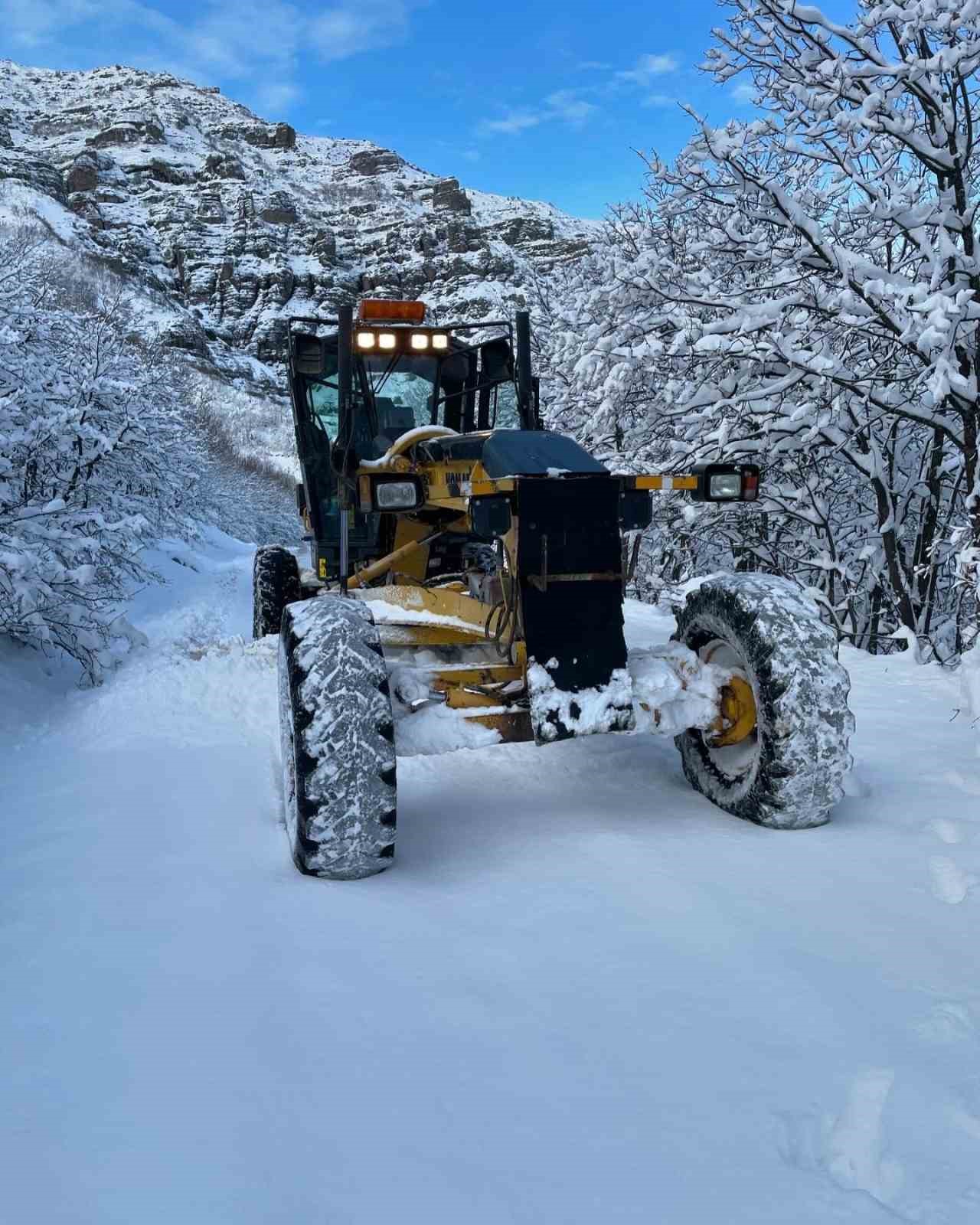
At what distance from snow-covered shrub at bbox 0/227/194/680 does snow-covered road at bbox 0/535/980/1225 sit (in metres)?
3.14

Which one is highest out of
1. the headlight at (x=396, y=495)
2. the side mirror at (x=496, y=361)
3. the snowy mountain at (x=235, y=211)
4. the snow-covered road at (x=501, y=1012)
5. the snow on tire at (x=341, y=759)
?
the snowy mountain at (x=235, y=211)

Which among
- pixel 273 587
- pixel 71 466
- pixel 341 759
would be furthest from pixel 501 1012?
pixel 71 466

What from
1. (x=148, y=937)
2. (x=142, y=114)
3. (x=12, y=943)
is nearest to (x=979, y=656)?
(x=148, y=937)

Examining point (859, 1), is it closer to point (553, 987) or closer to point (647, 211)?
point (647, 211)

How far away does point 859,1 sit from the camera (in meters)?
5.80

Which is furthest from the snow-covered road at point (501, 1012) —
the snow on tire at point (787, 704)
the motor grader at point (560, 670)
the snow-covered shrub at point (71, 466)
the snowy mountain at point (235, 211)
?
the snowy mountain at point (235, 211)

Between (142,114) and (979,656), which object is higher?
(142,114)

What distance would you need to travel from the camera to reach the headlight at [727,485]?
Result: 373 centimetres

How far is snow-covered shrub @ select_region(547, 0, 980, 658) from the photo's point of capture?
5352mm

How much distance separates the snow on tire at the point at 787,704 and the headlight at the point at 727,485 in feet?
1.25

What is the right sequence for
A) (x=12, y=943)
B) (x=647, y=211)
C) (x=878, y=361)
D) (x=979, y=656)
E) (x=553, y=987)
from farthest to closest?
(x=647, y=211)
(x=878, y=361)
(x=979, y=656)
(x=12, y=943)
(x=553, y=987)

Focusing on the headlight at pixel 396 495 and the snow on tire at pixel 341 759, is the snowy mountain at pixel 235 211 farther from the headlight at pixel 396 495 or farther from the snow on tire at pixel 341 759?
the snow on tire at pixel 341 759

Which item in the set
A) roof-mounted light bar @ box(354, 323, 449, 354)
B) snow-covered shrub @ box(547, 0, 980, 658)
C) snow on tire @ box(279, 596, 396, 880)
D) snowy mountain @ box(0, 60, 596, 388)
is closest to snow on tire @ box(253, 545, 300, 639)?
roof-mounted light bar @ box(354, 323, 449, 354)

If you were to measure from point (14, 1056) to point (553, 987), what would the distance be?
127 cm
